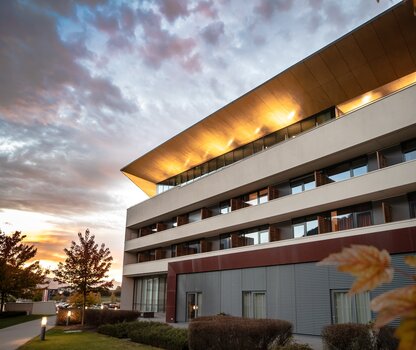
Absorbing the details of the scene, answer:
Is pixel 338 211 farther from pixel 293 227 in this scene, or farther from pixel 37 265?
pixel 37 265

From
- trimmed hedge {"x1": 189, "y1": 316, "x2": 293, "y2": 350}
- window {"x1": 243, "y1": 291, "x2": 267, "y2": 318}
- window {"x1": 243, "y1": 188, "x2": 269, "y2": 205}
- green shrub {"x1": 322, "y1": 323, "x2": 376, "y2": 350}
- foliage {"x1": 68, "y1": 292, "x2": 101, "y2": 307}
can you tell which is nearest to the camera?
green shrub {"x1": 322, "y1": 323, "x2": 376, "y2": 350}

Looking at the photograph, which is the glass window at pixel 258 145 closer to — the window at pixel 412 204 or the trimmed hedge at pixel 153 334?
the window at pixel 412 204

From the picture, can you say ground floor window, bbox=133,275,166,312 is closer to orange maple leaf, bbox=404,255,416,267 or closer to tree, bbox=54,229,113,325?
tree, bbox=54,229,113,325

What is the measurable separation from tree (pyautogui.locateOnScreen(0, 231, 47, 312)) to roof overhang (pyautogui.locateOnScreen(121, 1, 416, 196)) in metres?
24.9

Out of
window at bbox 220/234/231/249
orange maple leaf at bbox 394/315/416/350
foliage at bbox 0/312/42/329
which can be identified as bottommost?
foliage at bbox 0/312/42/329

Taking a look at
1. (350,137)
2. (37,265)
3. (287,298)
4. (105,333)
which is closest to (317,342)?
(287,298)

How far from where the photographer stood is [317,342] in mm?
21453

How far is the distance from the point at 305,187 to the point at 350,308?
9100 mm

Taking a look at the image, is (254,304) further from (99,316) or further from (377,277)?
(377,277)

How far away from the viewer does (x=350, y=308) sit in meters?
22.7

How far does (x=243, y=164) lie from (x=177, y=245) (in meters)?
14.8

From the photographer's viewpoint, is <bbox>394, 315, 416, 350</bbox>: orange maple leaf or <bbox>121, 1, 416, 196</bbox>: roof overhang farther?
<bbox>121, 1, 416, 196</bbox>: roof overhang

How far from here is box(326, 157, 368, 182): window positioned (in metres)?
25.8

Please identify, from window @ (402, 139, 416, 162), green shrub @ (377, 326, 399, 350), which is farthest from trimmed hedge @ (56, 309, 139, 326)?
window @ (402, 139, 416, 162)
